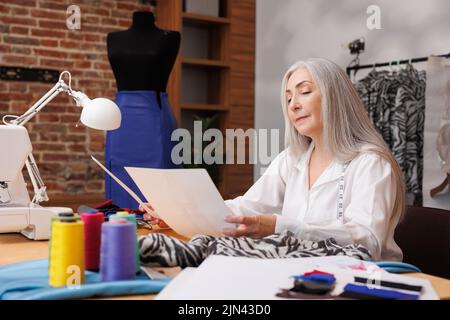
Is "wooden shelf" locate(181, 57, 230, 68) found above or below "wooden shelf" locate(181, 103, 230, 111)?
above

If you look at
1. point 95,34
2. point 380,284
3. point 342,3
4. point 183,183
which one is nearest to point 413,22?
point 342,3

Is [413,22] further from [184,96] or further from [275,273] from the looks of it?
[275,273]

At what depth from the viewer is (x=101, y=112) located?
5.68 ft

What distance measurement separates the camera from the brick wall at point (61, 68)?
4742 mm

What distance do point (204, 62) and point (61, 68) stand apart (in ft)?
3.82

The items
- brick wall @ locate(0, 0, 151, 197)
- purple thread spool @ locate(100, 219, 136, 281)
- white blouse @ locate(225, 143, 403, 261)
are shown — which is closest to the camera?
purple thread spool @ locate(100, 219, 136, 281)

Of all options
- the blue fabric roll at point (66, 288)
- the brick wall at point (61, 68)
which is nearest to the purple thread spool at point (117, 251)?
the blue fabric roll at point (66, 288)

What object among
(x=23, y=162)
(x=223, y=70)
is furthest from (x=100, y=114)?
(x=223, y=70)

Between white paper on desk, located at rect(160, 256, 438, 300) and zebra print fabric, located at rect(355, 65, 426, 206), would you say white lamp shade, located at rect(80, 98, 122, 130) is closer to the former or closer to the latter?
white paper on desk, located at rect(160, 256, 438, 300)

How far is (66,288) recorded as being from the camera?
1.09 m

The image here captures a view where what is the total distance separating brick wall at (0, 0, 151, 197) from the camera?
187 inches

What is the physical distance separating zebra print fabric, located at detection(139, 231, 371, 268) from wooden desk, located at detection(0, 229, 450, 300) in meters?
0.04

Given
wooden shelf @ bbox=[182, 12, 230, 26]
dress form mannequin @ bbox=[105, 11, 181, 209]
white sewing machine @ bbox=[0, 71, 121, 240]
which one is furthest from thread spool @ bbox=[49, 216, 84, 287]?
wooden shelf @ bbox=[182, 12, 230, 26]

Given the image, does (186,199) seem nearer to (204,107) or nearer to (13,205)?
(13,205)
